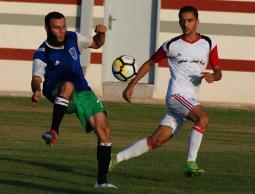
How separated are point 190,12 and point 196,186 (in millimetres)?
2084

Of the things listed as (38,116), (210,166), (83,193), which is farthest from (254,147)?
(83,193)

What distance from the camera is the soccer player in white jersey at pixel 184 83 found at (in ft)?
43.4

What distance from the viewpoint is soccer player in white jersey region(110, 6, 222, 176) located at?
43.4 feet

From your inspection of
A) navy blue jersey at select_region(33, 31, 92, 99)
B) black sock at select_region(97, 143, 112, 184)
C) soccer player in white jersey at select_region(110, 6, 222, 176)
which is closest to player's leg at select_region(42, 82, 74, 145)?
navy blue jersey at select_region(33, 31, 92, 99)

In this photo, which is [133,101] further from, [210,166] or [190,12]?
[190,12]

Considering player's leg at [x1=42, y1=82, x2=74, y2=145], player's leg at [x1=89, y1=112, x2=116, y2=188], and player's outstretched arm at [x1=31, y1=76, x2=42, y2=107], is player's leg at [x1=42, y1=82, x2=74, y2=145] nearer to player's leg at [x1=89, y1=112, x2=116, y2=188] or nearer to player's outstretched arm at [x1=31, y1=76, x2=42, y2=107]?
player's outstretched arm at [x1=31, y1=76, x2=42, y2=107]

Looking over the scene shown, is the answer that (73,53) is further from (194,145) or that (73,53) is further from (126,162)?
(126,162)

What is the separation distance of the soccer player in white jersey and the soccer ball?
2.72 m

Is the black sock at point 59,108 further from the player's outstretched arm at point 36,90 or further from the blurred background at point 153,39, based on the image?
the blurred background at point 153,39

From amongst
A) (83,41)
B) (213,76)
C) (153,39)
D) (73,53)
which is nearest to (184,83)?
(213,76)

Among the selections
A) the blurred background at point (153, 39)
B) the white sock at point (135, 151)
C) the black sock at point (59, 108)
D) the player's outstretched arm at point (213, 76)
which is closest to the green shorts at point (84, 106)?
the black sock at point (59, 108)

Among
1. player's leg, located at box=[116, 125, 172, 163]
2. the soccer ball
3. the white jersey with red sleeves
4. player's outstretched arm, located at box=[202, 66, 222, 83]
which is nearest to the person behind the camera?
player's outstretched arm, located at box=[202, 66, 222, 83]

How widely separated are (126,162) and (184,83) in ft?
6.86

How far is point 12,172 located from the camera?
13383 millimetres
